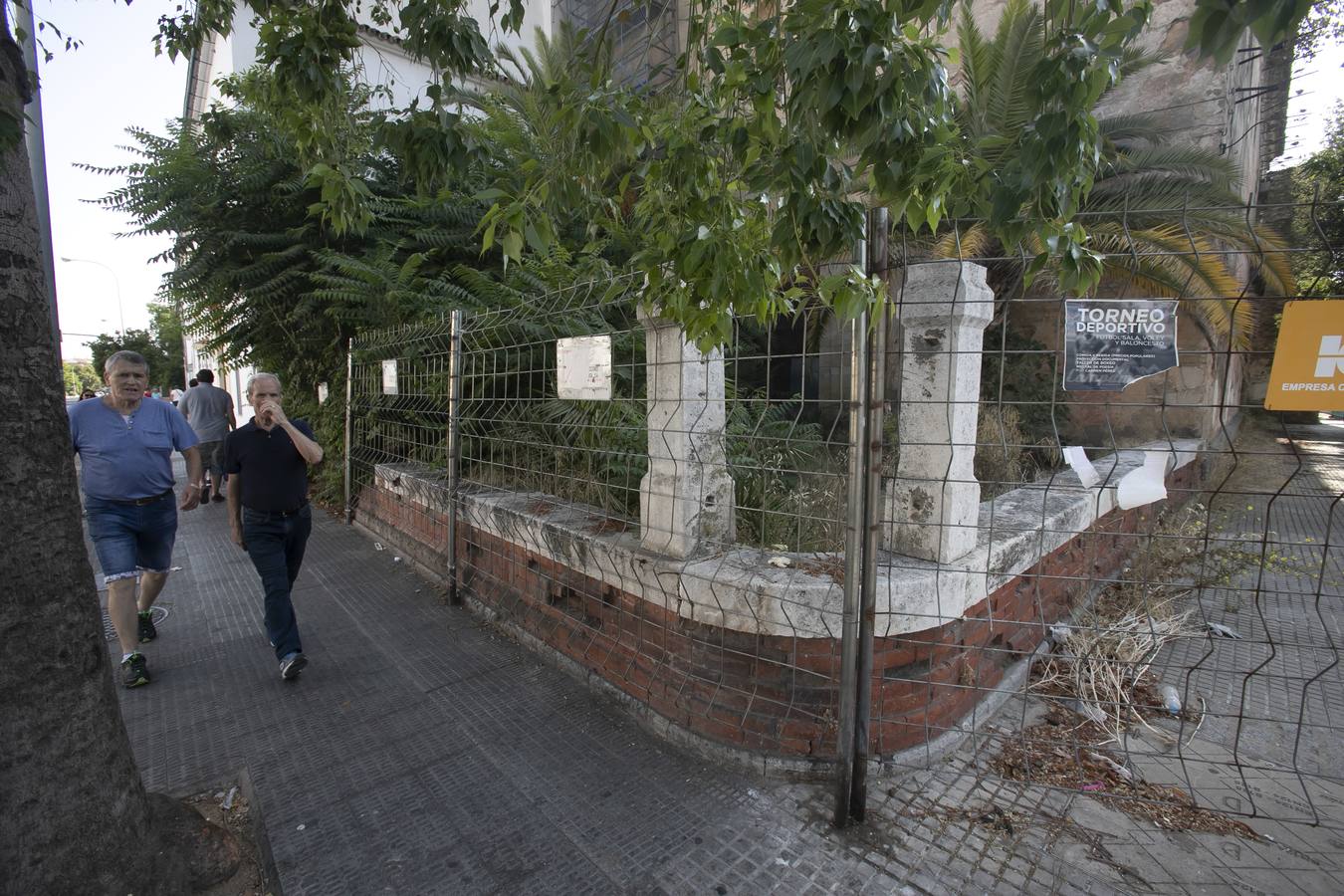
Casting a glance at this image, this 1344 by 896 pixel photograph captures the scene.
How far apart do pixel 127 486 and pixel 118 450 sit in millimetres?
207

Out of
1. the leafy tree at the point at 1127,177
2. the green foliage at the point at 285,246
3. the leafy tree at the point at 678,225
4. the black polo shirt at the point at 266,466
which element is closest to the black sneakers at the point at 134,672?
the black polo shirt at the point at 266,466

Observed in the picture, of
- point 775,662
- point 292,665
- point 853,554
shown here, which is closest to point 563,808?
point 775,662

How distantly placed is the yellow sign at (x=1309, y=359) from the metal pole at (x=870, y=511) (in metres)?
1.04

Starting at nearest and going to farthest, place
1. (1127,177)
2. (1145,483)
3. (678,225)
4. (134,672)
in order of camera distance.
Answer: (1145,483), (678,225), (134,672), (1127,177)

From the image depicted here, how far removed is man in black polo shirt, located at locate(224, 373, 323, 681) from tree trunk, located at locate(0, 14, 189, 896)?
5.21ft

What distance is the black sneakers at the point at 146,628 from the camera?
4.07 metres

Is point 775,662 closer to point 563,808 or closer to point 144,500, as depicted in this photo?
point 563,808

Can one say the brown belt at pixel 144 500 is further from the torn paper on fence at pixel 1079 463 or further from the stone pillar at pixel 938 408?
the torn paper on fence at pixel 1079 463

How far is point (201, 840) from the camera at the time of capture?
2.25m

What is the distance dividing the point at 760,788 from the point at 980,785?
34.6 inches

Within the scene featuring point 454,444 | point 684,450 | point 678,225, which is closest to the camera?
point 678,225

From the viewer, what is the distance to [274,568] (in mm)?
3635

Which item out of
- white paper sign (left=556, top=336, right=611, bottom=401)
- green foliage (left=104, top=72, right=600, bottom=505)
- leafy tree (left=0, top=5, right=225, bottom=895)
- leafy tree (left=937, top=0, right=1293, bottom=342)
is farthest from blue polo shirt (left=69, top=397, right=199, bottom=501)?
leafy tree (left=937, top=0, right=1293, bottom=342)

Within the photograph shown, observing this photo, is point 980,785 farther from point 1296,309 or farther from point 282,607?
point 282,607
